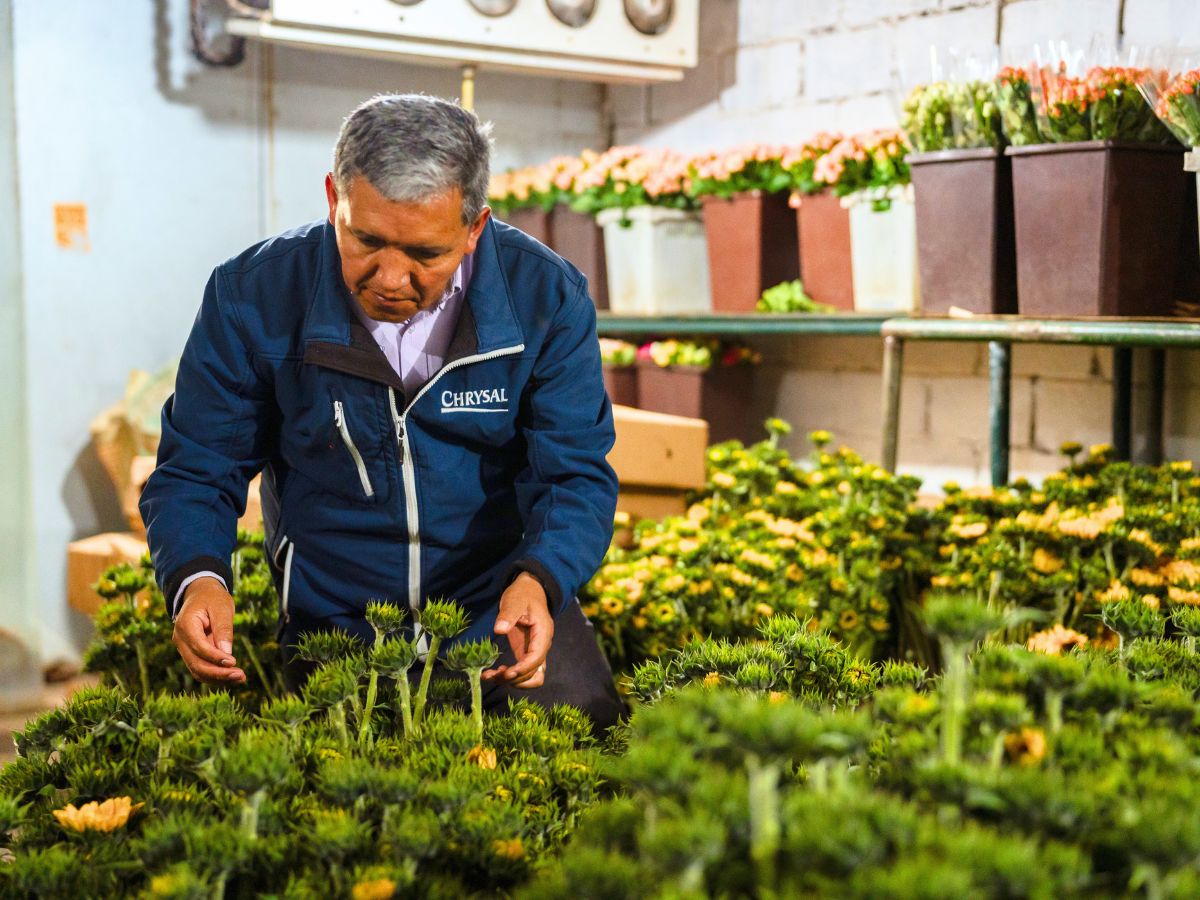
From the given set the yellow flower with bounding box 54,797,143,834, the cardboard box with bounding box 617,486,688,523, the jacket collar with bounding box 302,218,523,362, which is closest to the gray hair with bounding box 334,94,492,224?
the jacket collar with bounding box 302,218,523,362

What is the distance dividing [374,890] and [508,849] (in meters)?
0.12

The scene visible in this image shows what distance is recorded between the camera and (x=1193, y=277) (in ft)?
8.73

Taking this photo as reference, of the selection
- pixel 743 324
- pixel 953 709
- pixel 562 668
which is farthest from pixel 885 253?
pixel 953 709

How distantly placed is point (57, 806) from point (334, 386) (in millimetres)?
749

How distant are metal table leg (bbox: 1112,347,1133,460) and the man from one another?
5.89 ft

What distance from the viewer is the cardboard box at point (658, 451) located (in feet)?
10.2

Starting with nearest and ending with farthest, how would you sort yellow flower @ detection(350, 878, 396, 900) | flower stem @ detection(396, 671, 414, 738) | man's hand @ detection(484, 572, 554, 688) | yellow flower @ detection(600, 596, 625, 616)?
yellow flower @ detection(350, 878, 396, 900) < flower stem @ detection(396, 671, 414, 738) < man's hand @ detection(484, 572, 554, 688) < yellow flower @ detection(600, 596, 625, 616)

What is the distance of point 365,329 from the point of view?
1666mm

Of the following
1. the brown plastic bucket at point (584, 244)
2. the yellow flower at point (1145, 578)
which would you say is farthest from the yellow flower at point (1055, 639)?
the brown plastic bucket at point (584, 244)

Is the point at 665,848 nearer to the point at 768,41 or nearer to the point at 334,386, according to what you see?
the point at 334,386

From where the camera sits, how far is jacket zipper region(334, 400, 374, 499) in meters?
1.68

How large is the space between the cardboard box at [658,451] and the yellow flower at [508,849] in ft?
7.17

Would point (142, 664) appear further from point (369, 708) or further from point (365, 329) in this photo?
point (369, 708)

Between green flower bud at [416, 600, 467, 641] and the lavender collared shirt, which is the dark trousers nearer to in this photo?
→ the lavender collared shirt
